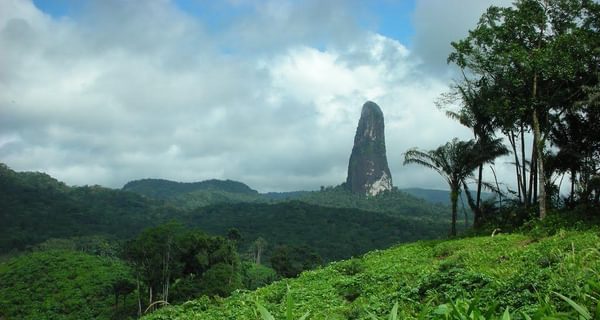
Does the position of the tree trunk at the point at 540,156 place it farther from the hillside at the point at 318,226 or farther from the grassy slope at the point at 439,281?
the hillside at the point at 318,226

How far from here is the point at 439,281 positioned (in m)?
7.96

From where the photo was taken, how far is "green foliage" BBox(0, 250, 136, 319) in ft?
164

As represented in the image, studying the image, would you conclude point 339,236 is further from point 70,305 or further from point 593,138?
point 593,138

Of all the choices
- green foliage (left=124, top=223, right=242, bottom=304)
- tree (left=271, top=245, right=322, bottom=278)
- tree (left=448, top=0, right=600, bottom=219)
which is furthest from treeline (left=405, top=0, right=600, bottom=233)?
tree (left=271, top=245, right=322, bottom=278)

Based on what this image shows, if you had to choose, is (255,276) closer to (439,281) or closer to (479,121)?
(479,121)

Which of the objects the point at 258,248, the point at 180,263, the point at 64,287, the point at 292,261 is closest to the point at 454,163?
the point at 180,263

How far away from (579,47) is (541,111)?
2414mm

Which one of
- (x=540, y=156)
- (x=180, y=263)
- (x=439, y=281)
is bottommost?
(x=180, y=263)

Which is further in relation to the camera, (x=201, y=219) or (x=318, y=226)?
(x=201, y=219)

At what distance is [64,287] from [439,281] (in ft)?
188

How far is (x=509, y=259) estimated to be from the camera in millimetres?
10312

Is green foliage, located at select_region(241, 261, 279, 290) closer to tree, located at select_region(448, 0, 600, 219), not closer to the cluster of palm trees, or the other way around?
the cluster of palm trees

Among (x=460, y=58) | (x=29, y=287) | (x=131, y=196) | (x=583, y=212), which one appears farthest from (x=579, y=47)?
(x=131, y=196)

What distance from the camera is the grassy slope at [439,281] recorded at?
5883 millimetres
